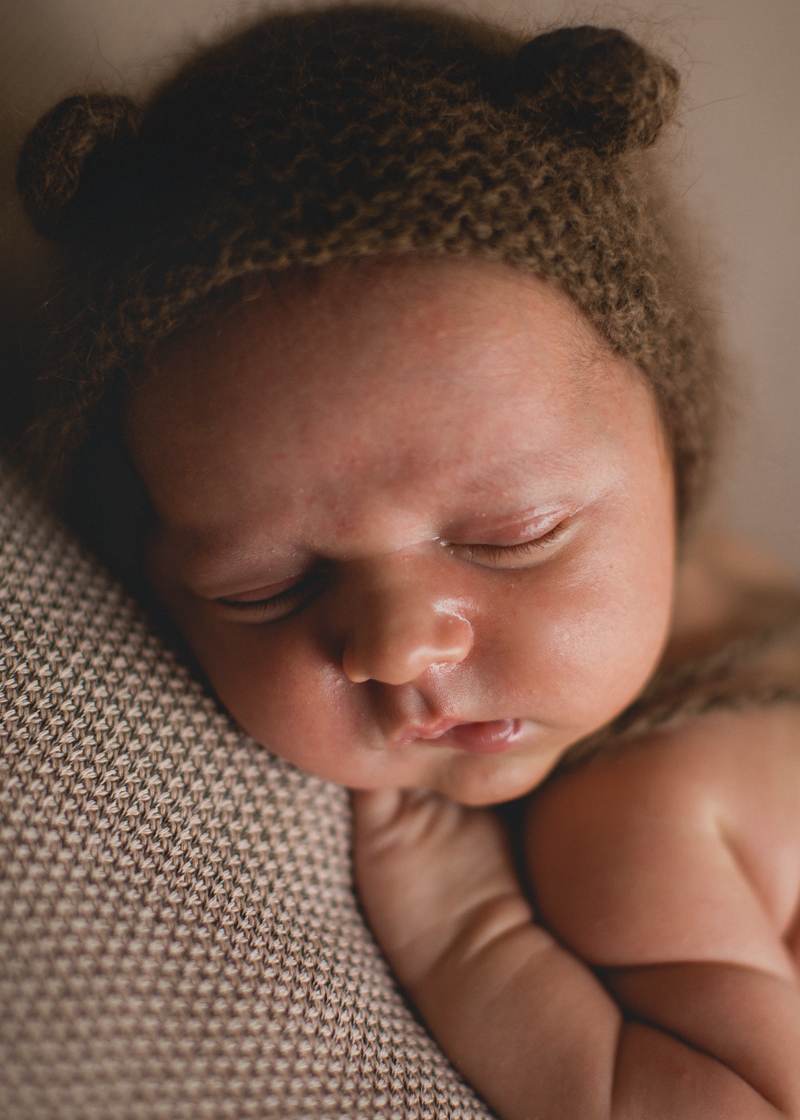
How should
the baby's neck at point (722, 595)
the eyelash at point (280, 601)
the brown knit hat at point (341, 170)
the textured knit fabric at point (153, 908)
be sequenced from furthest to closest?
the baby's neck at point (722, 595), the eyelash at point (280, 601), the brown knit hat at point (341, 170), the textured knit fabric at point (153, 908)

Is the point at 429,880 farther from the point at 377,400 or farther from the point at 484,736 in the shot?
the point at 377,400

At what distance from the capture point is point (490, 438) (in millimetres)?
656

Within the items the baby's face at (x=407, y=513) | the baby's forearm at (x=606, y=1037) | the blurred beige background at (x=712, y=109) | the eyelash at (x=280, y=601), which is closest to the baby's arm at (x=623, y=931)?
the baby's forearm at (x=606, y=1037)

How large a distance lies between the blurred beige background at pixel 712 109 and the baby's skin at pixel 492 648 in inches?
12.5

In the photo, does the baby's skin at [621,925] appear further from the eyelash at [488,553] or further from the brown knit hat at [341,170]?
the brown knit hat at [341,170]

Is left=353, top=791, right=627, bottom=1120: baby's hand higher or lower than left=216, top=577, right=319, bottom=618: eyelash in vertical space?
lower

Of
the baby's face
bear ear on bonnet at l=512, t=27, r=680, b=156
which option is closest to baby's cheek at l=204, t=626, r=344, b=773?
the baby's face

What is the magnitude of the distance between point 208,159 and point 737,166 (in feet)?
2.34

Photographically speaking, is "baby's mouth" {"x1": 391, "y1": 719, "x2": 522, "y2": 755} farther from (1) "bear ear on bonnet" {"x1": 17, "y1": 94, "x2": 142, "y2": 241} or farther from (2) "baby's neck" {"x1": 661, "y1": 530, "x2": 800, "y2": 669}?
(1) "bear ear on bonnet" {"x1": 17, "y1": 94, "x2": 142, "y2": 241}

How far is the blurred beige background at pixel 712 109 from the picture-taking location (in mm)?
796

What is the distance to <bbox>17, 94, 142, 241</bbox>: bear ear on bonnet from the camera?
660 mm

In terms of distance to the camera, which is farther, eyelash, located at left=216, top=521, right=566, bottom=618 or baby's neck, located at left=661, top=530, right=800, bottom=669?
baby's neck, located at left=661, top=530, right=800, bottom=669

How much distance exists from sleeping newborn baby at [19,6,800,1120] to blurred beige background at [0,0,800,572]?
0.37 ft

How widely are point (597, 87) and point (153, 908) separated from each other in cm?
73
